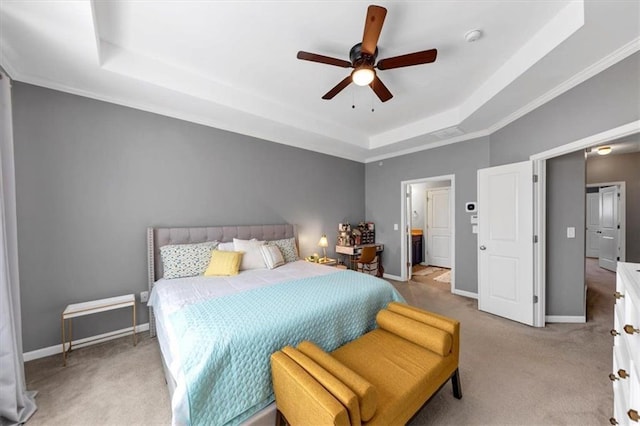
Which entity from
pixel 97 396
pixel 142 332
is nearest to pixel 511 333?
pixel 97 396

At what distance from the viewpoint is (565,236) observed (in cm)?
315

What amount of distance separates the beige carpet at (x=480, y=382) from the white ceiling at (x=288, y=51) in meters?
2.65

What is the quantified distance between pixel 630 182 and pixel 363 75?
6946mm

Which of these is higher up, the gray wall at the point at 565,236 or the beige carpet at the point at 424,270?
the gray wall at the point at 565,236

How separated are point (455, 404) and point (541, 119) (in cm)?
314

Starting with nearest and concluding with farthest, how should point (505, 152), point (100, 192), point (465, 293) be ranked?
point (100, 192) → point (505, 152) → point (465, 293)

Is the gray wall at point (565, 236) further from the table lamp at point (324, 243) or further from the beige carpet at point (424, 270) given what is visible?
the table lamp at point (324, 243)

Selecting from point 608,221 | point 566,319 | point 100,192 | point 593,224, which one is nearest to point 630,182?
point 608,221

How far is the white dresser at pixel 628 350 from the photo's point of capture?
0.97 metres

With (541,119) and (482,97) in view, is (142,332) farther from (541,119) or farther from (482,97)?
(541,119)

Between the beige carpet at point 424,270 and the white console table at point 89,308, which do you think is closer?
the white console table at point 89,308

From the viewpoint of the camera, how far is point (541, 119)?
114 inches

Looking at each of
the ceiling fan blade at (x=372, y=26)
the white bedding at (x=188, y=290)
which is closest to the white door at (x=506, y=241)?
the white bedding at (x=188, y=290)

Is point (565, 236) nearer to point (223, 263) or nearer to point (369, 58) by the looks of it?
point (369, 58)
